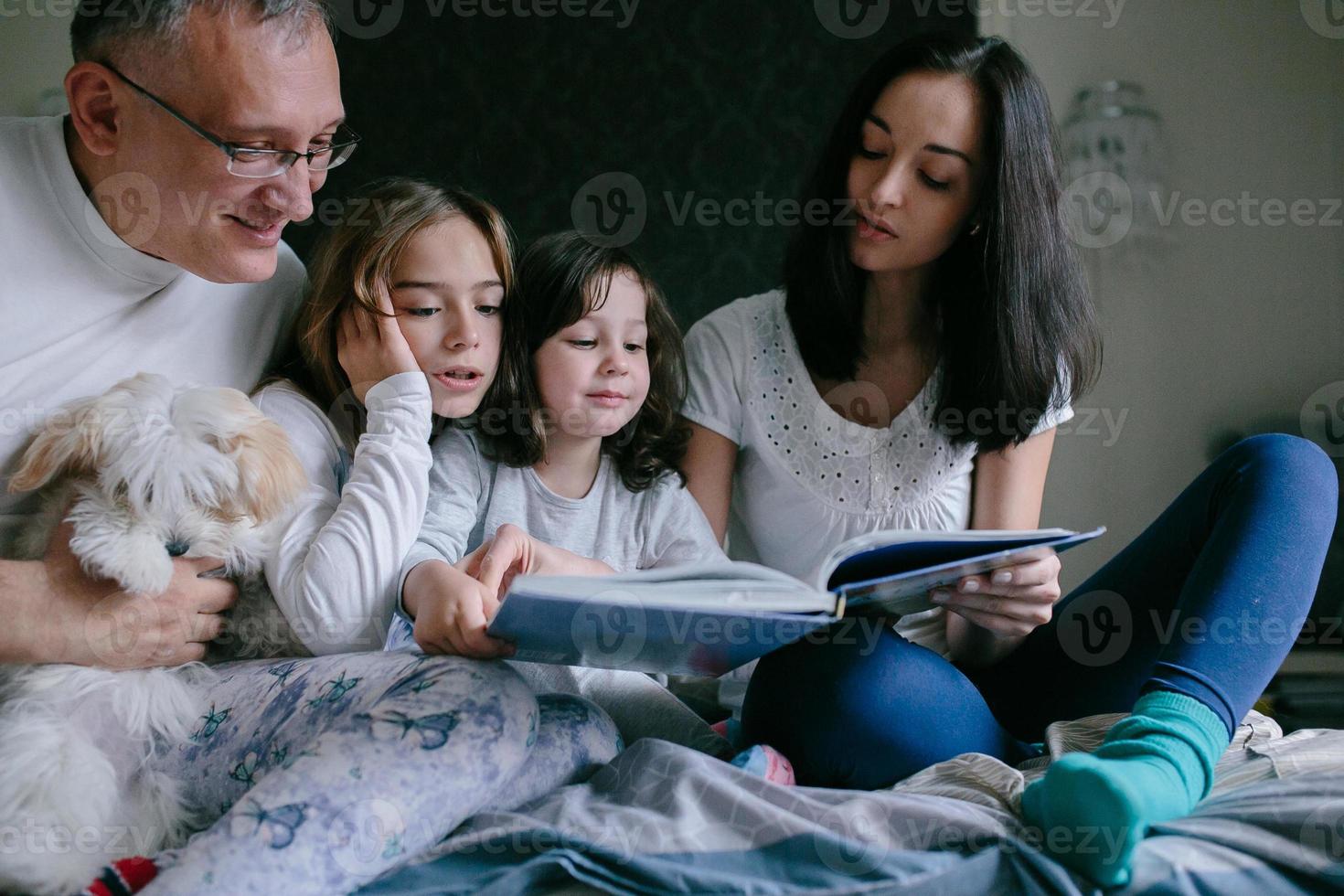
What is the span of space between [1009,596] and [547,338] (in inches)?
28.9

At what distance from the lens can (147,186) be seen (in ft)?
4.32

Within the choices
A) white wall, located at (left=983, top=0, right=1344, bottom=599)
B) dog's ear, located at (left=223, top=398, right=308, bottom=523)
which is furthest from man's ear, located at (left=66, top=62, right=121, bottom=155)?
white wall, located at (left=983, top=0, right=1344, bottom=599)

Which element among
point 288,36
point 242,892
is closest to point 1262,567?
point 242,892

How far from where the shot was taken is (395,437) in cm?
132

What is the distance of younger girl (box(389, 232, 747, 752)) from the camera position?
150cm

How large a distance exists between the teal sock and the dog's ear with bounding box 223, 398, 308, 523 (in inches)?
33.2

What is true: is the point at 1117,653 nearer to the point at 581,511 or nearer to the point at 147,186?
the point at 581,511

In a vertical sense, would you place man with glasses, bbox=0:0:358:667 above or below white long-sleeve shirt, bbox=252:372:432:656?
above

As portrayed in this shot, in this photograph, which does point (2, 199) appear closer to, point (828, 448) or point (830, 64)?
point (828, 448)

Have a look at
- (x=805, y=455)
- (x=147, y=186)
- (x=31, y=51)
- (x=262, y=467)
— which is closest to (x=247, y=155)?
(x=147, y=186)

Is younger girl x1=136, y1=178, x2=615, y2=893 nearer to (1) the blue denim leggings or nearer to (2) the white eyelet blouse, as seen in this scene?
(1) the blue denim leggings

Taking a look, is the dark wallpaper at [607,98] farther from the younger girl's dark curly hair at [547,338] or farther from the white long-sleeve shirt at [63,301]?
the white long-sleeve shirt at [63,301]

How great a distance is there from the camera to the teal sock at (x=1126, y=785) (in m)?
0.93

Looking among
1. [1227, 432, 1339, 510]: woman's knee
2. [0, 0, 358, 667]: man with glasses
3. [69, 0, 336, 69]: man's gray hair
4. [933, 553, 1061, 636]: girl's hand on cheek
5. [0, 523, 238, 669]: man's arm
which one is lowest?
[0, 523, 238, 669]: man's arm
